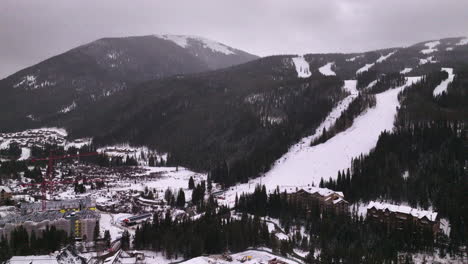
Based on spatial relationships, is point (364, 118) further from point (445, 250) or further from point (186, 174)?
point (445, 250)

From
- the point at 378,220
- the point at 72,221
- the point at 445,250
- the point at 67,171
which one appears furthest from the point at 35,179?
the point at 445,250

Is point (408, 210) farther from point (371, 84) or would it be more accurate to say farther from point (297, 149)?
point (371, 84)

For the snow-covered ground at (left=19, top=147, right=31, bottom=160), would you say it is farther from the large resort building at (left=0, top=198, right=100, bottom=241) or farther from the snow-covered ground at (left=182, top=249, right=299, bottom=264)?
the snow-covered ground at (left=182, top=249, right=299, bottom=264)

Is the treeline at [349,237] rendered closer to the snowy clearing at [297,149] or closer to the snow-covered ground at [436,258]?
the snow-covered ground at [436,258]

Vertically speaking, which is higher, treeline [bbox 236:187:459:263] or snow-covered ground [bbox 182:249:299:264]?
treeline [bbox 236:187:459:263]

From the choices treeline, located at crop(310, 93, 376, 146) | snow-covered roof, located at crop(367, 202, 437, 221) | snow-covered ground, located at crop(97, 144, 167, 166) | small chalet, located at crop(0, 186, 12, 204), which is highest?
treeline, located at crop(310, 93, 376, 146)

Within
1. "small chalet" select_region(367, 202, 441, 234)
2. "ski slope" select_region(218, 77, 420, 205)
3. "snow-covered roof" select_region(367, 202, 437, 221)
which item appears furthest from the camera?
"ski slope" select_region(218, 77, 420, 205)

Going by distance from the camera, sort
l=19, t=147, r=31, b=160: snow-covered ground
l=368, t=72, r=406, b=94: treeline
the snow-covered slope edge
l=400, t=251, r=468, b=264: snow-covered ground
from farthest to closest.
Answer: l=368, t=72, r=406, b=94: treeline
l=19, t=147, r=31, b=160: snow-covered ground
the snow-covered slope edge
l=400, t=251, r=468, b=264: snow-covered ground

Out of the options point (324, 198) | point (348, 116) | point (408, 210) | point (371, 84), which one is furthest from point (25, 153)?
point (371, 84)

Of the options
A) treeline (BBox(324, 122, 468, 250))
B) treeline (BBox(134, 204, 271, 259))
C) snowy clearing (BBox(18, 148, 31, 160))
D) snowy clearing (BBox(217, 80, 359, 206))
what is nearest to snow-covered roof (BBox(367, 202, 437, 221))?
treeline (BBox(324, 122, 468, 250))
